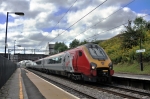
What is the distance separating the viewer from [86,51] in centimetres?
1805

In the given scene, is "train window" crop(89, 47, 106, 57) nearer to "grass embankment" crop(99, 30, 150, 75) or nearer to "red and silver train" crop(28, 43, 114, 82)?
"red and silver train" crop(28, 43, 114, 82)

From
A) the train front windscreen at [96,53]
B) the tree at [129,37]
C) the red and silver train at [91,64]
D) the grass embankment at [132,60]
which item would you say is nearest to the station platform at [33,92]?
the red and silver train at [91,64]

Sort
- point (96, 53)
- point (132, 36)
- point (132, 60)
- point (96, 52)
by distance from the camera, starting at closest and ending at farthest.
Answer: point (96, 53), point (96, 52), point (132, 60), point (132, 36)

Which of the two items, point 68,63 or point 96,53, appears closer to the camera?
point 96,53

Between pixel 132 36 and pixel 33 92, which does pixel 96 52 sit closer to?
pixel 33 92

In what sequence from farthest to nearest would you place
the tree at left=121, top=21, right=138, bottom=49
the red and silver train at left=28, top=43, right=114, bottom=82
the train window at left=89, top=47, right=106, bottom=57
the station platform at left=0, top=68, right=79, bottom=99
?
1. the tree at left=121, top=21, right=138, bottom=49
2. the train window at left=89, top=47, right=106, bottom=57
3. the red and silver train at left=28, top=43, right=114, bottom=82
4. the station platform at left=0, top=68, right=79, bottom=99

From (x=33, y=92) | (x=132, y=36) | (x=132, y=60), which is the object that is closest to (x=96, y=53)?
(x=33, y=92)

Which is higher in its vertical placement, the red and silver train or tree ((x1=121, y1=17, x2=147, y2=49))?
tree ((x1=121, y1=17, x2=147, y2=49))

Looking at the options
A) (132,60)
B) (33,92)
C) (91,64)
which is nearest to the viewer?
(33,92)

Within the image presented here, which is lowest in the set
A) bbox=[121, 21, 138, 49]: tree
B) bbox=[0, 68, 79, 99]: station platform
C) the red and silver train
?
bbox=[0, 68, 79, 99]: station platform

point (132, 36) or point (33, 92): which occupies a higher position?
point (132, 36)

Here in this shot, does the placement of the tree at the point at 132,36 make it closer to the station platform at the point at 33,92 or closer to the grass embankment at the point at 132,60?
the grass embankment at the point at 132,60

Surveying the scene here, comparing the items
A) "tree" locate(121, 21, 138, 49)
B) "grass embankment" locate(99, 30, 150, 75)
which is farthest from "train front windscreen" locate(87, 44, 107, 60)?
"tree" locate(121, 21, 138, 49)

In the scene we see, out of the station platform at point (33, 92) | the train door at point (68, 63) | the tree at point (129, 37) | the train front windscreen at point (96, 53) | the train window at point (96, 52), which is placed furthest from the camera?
the tree at point (129, 37)
